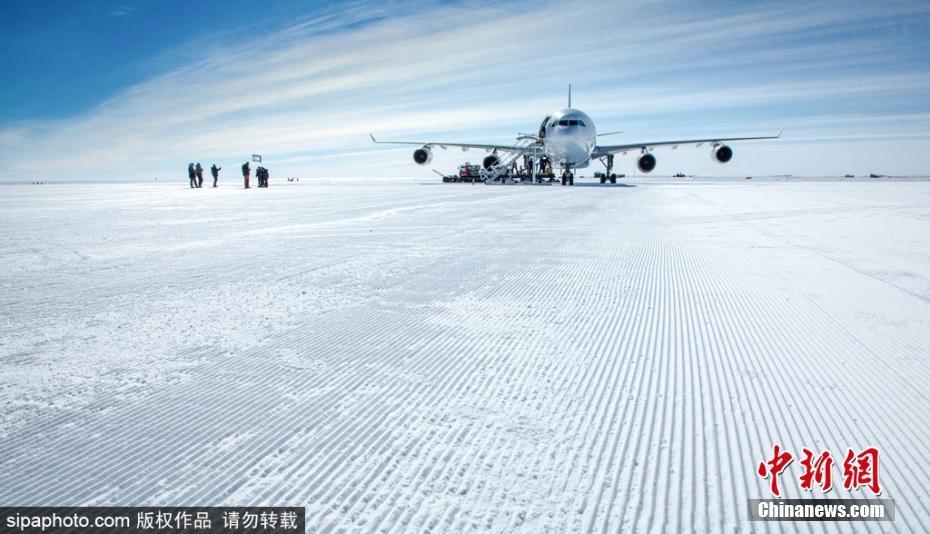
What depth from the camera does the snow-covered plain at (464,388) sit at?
1.25 m

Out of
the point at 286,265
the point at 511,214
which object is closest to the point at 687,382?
the point at 286,265

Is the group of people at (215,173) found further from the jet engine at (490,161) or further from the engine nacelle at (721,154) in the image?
the engine nacelle at (721,154)

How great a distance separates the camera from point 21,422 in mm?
1560

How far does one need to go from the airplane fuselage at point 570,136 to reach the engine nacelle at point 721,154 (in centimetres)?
789

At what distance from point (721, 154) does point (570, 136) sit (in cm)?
1004

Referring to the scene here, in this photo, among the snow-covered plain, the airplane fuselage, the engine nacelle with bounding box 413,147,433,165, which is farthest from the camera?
the engine nacelle with bounding box 413,147,433,165

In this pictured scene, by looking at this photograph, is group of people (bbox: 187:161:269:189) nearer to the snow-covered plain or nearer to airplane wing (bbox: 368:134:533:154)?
airplane wing (bbox: 368:134:533:154)

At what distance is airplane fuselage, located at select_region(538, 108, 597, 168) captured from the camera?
25.1m

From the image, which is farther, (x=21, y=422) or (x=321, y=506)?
(x=21, y=422)

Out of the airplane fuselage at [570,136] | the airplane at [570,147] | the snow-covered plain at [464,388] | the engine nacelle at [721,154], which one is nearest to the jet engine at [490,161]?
the airplane at [570,147]

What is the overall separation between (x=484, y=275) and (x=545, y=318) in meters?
1.17

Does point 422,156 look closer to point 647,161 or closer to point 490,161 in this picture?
point 490,161

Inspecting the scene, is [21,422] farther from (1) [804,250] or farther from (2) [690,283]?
(1) [804,250]

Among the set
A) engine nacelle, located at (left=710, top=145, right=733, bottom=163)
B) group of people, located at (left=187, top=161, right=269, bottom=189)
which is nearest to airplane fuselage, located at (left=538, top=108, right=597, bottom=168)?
engine nacelle, located at (left=710, top=145, right=733, bottom=163)
